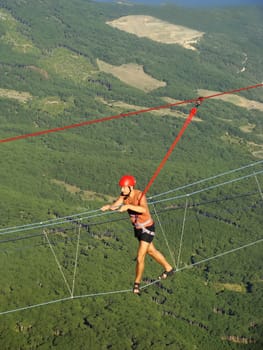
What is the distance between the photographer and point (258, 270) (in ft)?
518

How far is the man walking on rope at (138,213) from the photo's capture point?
15.1 m

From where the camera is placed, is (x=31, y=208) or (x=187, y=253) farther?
(x=31, y=208)

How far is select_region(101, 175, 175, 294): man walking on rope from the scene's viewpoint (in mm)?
15148

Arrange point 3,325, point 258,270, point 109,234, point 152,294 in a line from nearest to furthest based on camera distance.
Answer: point 3,325 → point 152,294 → point 258,270 → point 109,234

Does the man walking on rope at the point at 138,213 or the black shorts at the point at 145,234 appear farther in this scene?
the black shorts at the point at 145,234

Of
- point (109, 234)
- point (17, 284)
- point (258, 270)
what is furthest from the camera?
point (109, 234)

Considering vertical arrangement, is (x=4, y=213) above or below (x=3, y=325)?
below

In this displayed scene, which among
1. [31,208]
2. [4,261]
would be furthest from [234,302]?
[31,208]

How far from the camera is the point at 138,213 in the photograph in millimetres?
16438

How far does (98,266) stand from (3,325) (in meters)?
38.3

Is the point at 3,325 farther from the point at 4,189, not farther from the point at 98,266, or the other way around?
the point at 4,189

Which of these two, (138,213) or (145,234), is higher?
(138,213)

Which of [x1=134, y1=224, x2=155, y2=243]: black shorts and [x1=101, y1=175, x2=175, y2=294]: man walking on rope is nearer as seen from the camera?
[x1=101, y1=175, x2=175, y2=294]: man walking on rope

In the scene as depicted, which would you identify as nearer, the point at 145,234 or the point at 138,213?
the point at 138,213
